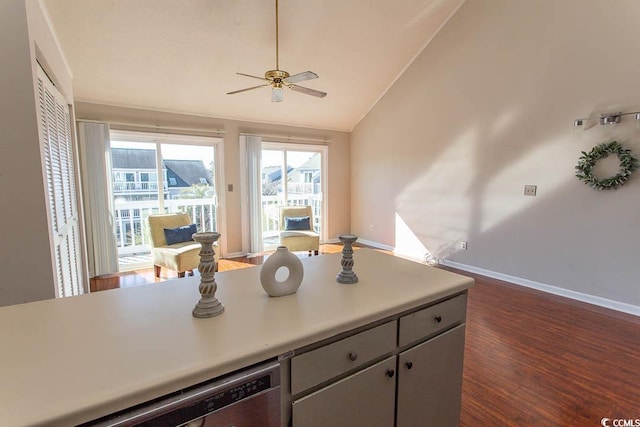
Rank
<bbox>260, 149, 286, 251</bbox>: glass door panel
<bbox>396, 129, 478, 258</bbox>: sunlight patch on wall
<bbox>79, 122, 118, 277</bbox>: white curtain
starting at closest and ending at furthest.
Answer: <bbox>79, 122, 118, 277</bbox>: white curtain < <bbox>396, 129, 478, 258</bbox>: sunlight patch on wall < <bbox>260, 149, 286, 251</bbox>: glass door panel

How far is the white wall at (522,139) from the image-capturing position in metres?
3.05

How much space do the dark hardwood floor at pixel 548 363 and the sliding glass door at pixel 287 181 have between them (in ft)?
12.0

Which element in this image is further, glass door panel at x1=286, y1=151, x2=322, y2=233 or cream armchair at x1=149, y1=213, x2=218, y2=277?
glass door panel at x1=286, y1=151, x2=322, y2=233

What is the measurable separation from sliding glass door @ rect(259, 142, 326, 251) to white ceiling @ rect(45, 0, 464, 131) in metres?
0.93

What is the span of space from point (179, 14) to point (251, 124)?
7.40ft

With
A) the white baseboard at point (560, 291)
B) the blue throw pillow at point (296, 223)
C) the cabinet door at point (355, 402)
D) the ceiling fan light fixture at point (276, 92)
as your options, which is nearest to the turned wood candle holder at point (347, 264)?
the cabinet door at point (355, 402)

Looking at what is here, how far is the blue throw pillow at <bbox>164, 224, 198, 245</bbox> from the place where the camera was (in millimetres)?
4133

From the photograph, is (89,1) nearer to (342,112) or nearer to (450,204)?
(342,112)

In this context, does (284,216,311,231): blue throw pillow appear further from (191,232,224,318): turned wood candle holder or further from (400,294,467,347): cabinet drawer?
(191,232,224,318): turned wood candle holder

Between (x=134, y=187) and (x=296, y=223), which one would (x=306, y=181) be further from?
(x=134, y=187)

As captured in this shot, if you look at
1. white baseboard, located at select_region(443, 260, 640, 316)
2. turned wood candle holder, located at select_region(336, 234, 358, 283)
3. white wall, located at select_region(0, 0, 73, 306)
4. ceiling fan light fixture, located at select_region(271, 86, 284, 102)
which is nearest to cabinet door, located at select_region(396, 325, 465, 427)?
turned wood candle holder, located at select_region(336, 234, 358, 283)

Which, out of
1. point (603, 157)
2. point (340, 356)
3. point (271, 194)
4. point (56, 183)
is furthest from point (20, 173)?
point (603, 157)

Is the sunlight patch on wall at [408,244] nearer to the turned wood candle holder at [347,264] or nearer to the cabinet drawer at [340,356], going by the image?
the turned wood candle holder at [347,264]

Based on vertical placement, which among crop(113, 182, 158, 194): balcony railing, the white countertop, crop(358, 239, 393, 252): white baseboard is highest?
crop(113, 182, 158, 194): balcony railing
